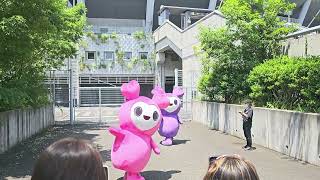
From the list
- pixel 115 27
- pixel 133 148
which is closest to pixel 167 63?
pixel 115 27

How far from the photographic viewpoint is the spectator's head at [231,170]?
233 centimetres

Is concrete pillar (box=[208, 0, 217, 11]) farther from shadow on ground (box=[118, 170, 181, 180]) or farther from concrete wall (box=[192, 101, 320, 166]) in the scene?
shadow on ground (box=[118, 170, 181, 180])

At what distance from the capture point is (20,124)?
17.4 metres

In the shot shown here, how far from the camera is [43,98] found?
2211 cm

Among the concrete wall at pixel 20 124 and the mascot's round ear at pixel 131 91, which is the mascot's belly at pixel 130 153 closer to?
the mascot's round ear at pixel 131 91

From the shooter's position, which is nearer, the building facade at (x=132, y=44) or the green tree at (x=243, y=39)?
the green tree at (x=243, y=39)

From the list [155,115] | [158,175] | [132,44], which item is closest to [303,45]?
[158,175]

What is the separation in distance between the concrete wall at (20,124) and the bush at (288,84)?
27.5ft

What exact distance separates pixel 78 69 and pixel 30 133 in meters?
29.6

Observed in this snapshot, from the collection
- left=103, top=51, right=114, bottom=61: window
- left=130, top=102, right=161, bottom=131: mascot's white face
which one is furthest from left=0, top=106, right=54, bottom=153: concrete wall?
left=103, top=51, right=114, bottom=61: window

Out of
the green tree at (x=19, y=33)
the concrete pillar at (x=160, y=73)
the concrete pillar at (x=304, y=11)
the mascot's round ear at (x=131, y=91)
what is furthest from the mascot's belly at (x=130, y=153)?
the concrete pillar at (x=304, y=11)

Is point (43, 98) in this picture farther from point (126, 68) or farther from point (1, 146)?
point (126, 68)

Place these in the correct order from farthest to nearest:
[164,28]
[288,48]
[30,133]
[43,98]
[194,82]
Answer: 1. [164,28]
2. [194,82]
3. [43,98]
4. [30,133]
5. [288,48]

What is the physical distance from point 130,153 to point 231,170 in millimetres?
6776
